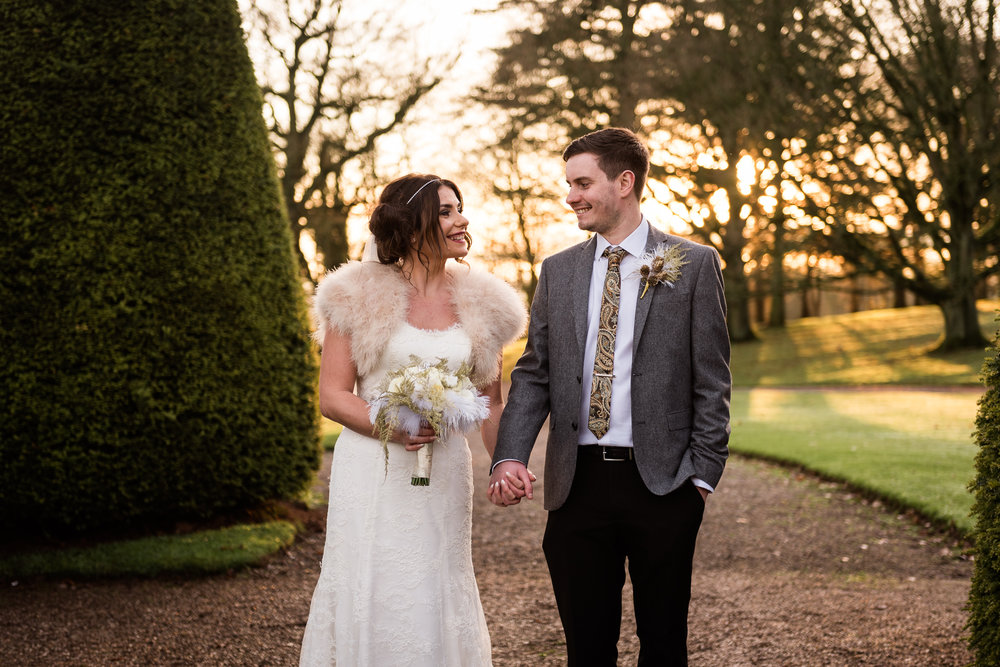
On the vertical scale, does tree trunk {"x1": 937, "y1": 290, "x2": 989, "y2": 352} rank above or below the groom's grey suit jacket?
above

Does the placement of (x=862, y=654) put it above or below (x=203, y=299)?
below

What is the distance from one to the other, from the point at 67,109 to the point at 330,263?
16691mm

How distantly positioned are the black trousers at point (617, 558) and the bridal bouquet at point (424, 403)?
0.48 m

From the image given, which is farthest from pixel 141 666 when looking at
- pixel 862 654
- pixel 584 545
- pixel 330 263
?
pixel 330 263

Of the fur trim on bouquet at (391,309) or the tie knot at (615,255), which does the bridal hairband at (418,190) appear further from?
the tie knot at (615,255)

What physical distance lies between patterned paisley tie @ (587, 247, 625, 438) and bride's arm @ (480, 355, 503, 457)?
0.49 m

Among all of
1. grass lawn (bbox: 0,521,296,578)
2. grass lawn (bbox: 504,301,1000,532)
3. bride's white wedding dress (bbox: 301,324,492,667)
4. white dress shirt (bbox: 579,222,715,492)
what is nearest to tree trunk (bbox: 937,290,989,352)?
grass lawn (bbox: 504,301,1000,532)

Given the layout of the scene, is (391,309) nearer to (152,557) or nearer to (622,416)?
(622,416)

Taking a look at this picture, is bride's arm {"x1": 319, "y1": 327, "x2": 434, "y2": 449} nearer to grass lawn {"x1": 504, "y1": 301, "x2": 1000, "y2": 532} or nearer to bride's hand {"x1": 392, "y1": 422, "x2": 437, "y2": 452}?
bride's hand {"x1": 392, "y1": 422, "x2": 437, "y2": 452}

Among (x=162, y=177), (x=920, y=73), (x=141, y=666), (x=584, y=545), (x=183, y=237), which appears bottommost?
(x=141, y=666)

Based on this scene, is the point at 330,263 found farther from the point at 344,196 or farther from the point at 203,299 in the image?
the point at 203,299

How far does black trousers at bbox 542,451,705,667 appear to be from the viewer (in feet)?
10.1

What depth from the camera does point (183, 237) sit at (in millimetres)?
6367

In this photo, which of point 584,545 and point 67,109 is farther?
point 67,109
